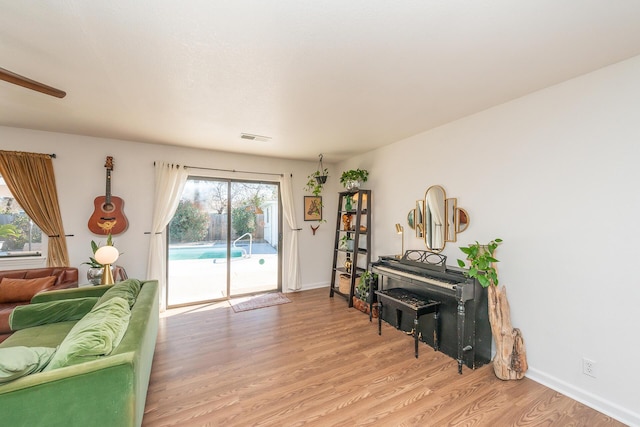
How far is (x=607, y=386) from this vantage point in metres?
1.92

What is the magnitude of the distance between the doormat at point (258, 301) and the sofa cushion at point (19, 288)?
220cm

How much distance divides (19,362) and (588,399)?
→ 3.54 meters

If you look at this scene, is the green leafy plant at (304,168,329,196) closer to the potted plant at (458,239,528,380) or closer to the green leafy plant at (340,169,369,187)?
the green leafy plant at (340,169,369,187)

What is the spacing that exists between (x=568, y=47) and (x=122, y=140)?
486 cm

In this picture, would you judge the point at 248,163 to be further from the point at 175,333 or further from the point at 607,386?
the point at 607,386

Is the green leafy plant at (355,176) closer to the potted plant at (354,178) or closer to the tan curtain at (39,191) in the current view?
the potted plant at (354,178)

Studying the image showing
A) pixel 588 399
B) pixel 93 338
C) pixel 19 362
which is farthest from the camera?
pixel 588 399

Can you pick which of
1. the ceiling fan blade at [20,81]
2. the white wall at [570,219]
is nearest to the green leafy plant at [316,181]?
the white wall at [570,219]

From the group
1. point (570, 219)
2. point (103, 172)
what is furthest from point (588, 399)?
point (103, 172)

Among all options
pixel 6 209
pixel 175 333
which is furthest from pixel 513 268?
pixel 6 209

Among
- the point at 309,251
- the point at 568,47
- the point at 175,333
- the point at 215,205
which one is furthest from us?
the point at 309,251

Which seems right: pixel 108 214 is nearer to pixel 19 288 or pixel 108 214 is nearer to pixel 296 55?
pixel 19 288

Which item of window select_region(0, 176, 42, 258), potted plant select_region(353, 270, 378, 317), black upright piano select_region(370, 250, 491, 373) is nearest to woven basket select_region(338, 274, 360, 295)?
potted plant select_region(353, 270, 378, 317)

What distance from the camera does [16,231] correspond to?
3240 millimetres
